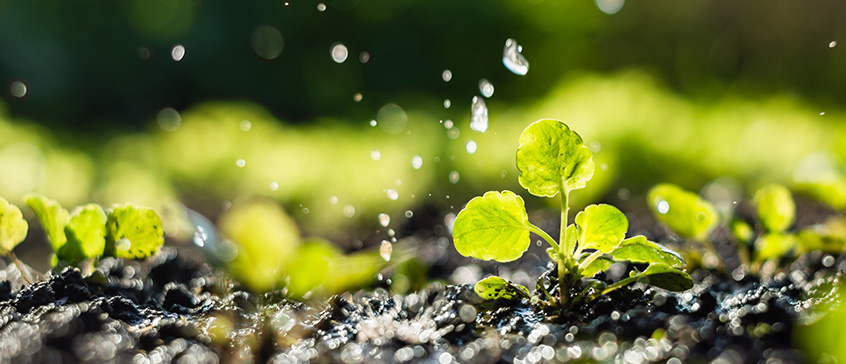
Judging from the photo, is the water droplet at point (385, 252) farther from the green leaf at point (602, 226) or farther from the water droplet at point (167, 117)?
the water droplet at point (167, 117)

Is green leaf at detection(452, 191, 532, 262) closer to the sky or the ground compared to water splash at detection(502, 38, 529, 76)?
closer to the ground

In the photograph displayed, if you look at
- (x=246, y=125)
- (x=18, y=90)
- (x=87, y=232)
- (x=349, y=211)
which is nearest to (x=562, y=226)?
(x=87, y=232)

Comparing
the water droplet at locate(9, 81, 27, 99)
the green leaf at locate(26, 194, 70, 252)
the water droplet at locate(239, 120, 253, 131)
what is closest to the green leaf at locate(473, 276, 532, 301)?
the green leaf at locate(26, 194, 70, 252)

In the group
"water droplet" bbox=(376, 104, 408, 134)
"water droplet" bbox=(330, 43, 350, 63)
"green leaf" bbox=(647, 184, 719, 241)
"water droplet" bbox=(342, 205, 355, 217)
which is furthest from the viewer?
"water droplet" bbox=(330, 43, 350, 63)

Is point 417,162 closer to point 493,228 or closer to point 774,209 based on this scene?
point 774,209

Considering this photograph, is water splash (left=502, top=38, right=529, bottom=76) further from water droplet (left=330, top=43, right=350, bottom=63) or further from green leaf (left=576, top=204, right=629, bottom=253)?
water droplet (left=330, top=43, right=350, bottom=63)

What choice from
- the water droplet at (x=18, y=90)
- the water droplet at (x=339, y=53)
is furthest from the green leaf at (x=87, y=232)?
the water droplet at (x=18, y=90)
